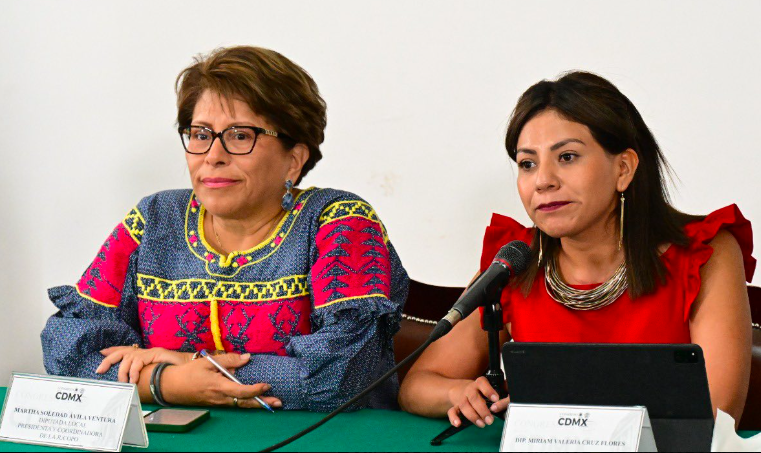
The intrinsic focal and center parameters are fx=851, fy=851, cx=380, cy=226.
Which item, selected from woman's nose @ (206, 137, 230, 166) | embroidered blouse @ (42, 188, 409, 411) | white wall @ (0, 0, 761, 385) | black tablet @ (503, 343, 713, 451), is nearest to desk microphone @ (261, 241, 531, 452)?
black tablet @ (503, 343, 713, 451)

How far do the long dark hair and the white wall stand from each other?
0.61 m

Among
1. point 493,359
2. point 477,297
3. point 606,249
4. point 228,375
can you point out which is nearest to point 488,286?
point 477,297

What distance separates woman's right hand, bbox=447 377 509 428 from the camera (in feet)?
4.95

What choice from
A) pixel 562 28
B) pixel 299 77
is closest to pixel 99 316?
pixel 299 77

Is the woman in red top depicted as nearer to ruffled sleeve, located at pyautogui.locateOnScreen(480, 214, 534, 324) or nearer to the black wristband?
ruffled sleeve, located at pyautogui.locateOnScreen(480, 214, 534, 324)

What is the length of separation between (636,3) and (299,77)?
3.36 ft

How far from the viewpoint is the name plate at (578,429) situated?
1168mm

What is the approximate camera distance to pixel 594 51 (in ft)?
8.04

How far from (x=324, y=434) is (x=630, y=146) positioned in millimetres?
889

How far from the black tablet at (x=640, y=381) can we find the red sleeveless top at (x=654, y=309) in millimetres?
529

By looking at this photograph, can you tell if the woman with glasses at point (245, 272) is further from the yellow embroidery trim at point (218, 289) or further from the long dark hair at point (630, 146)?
the long dark hair at point (630, 146)

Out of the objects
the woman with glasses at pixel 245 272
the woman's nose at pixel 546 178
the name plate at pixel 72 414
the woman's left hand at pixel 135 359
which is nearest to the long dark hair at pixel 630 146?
the woman's nose at pixel 546 178

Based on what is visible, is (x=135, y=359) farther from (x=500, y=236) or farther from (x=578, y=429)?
(x=578, y=429)

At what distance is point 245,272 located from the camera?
6.48ft
